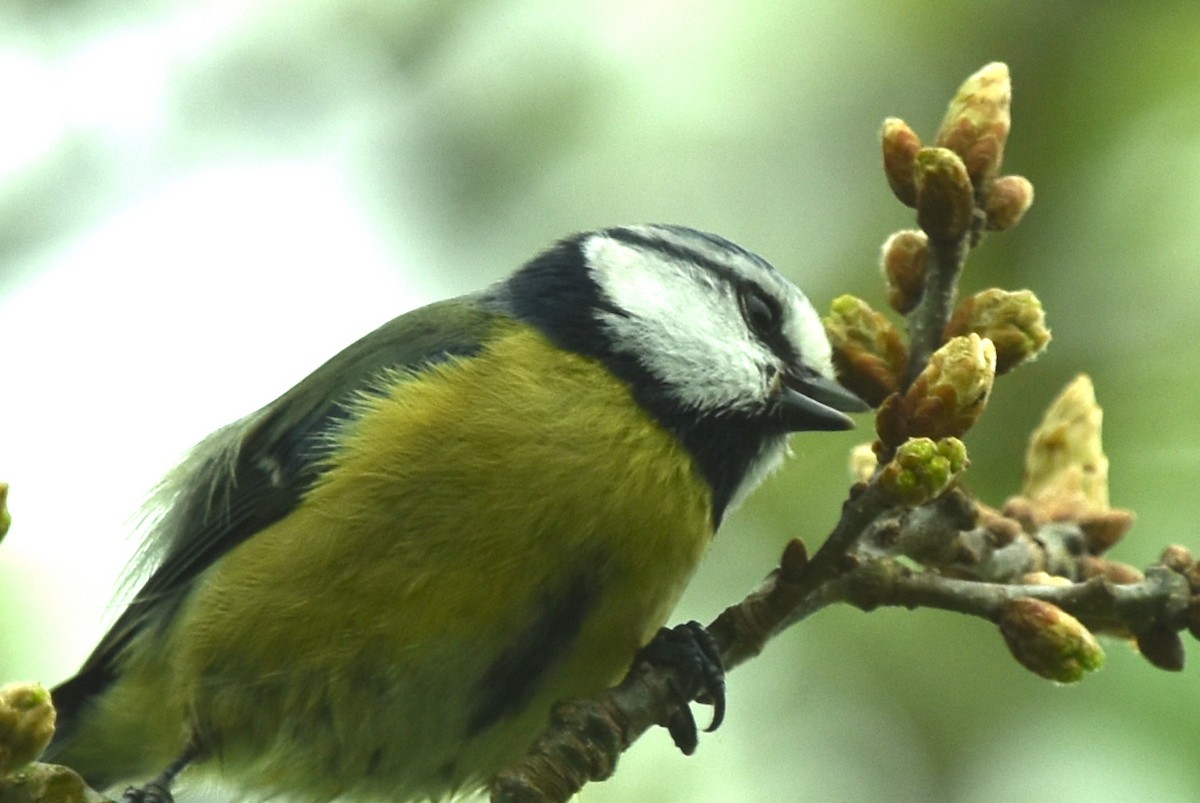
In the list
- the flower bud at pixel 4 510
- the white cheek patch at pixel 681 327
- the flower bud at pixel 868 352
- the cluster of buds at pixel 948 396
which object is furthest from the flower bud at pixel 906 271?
the flower bud at pixel 4 510

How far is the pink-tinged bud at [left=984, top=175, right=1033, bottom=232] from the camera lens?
2.02 metres

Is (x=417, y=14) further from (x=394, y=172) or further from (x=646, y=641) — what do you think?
(x=646, y=641)

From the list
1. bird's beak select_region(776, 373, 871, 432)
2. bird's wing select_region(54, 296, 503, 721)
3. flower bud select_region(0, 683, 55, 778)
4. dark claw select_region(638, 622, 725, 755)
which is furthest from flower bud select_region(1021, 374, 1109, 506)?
flower bud select_region(0, 683, 55, 778)

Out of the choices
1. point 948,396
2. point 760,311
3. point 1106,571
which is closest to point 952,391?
point 948,396

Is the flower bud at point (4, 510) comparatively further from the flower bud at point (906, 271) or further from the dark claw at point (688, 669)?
the flower bud at point (906, 271)

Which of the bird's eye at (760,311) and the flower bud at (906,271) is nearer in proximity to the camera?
the flower bud at (906,271)

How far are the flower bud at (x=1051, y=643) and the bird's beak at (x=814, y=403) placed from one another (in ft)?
1.95

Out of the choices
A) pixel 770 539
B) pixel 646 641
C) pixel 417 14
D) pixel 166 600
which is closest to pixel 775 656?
pixel 770 539

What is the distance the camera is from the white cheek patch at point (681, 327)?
2527 millimetres

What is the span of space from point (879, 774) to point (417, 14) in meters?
2.18

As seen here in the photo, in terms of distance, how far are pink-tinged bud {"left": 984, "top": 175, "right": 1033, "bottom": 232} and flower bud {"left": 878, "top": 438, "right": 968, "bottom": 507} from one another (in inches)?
16.7

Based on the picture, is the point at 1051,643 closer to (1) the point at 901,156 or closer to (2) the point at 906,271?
(2) the point at 906,271

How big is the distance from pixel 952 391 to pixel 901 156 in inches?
15.4

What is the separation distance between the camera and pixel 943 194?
1.95 metres
